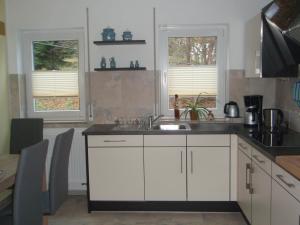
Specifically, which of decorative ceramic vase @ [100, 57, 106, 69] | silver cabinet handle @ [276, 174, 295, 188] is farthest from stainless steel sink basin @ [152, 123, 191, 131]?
silver cabinet handle @ [276, 174, 295, 188]

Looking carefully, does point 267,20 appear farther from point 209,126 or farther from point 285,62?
point 209,126

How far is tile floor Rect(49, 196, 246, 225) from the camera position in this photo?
3311 millimetres

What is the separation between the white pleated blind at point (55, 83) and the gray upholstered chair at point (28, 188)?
189cm

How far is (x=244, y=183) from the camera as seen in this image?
10.1ft

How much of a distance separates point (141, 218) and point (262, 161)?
1471 millimetres

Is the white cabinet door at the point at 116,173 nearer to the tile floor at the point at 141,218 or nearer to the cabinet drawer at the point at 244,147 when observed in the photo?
the tile floor at the point at 141,218

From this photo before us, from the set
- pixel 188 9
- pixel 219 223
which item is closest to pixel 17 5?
pixel 188 9

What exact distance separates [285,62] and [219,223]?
163cm

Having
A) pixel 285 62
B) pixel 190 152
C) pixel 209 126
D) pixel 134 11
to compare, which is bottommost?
pixel 190 152

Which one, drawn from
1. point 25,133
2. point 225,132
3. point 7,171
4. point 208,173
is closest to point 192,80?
point 225,132

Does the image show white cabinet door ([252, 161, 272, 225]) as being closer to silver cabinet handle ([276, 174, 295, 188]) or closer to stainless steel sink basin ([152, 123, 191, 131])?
silver cabinet handle ([276, 174, 295, 188])

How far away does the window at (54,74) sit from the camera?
13.3 feet

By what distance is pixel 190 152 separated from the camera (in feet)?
11.2

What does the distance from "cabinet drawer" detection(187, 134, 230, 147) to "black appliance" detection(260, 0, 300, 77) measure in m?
0.73
